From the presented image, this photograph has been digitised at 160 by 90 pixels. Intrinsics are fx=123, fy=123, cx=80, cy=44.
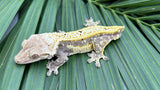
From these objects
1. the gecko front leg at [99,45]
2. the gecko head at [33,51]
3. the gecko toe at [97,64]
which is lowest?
the gecko toe at [97,64]

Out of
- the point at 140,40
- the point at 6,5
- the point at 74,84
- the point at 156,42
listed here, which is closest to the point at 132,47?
the point at 140,40

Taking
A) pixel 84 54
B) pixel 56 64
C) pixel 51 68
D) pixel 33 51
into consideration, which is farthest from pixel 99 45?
pixel 33 51

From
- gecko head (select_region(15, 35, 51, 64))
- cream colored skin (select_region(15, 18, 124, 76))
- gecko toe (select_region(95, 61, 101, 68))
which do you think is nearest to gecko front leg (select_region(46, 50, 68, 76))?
cream colored skin (select_region(15, 18, 124, 76))

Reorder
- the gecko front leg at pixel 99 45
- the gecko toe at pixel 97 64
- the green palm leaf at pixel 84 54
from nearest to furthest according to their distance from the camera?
the green palm leaf at pixel 84 54, the gecko toe at pixel 97 64, the gecko front leg at pixel 99 45

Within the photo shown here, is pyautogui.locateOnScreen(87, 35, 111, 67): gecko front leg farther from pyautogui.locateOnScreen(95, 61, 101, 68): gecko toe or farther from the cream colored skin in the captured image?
pyautogui.locateOnScreen(95, 61, 101, 68): gecko toe

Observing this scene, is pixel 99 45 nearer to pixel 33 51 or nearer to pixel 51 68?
pixel 51 68

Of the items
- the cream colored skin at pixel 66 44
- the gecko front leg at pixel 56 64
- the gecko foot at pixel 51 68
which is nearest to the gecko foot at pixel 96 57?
the cream colored skin at pixel 66 44

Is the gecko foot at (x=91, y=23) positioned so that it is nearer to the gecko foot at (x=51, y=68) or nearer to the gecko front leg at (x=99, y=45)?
the gecko front leg at (x=99, y=45)
